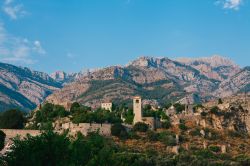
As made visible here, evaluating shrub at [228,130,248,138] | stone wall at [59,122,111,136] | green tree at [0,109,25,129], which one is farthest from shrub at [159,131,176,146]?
green tree at [0,109,25,129]

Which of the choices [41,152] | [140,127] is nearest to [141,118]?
[140,127]

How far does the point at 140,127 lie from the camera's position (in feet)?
314

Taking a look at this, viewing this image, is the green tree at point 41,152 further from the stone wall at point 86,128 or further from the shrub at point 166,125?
the shrub at point 166,125

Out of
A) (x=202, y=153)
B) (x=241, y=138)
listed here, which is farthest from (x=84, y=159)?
(x=241, y=138)

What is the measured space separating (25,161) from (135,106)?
226ft

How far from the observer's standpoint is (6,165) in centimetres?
3594

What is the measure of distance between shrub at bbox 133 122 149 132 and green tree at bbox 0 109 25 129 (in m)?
22.7

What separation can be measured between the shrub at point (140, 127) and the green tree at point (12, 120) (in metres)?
22.7

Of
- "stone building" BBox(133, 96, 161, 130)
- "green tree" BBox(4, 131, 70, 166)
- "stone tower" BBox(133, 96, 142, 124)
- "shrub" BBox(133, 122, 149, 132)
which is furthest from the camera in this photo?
"stone tower" BBox(133, 96, 142, 124)

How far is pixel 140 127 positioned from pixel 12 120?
2483cm

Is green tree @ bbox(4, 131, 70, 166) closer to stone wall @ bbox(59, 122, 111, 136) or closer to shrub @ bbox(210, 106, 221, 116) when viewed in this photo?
stone wall @ bbox(59, 122, 111, 136)

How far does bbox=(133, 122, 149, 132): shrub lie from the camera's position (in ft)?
313

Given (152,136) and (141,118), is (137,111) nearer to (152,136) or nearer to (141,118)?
(141,118)

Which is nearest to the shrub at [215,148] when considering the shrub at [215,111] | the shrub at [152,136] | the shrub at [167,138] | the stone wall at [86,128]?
the shrub at [167,138]
